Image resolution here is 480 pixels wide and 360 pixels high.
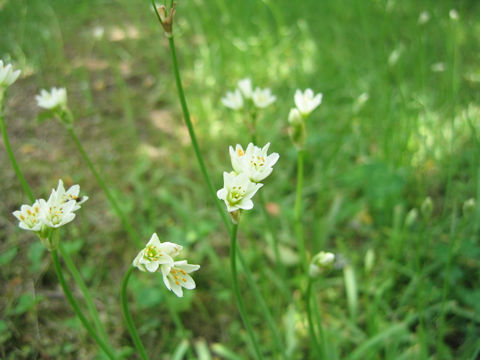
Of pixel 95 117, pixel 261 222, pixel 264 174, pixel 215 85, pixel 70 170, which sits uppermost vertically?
pixel 264 174

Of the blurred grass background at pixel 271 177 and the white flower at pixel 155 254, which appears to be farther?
the blurred grass background at pixel 271 177

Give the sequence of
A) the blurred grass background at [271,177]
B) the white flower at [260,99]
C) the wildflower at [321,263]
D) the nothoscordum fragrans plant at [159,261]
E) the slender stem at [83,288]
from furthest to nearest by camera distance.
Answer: the blurred grass background at [271,177], the white flower at [260,99], the slender stem at [83,288], the wildflower at [321,263], the nothoscordum fragrans plant at [159,261]

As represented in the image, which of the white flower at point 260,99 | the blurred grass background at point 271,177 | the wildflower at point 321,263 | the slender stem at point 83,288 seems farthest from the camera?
the blurred grass background at point 271,177

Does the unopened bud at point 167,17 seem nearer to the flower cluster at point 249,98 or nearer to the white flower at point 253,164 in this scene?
the white flower at point 253,164

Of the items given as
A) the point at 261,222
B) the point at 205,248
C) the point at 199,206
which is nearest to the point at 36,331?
the point at 205,248

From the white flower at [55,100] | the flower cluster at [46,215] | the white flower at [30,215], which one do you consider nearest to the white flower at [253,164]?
the flower cluster at [46,215]

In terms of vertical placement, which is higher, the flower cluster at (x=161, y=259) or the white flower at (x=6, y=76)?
the white flower at (x=6, y=76)

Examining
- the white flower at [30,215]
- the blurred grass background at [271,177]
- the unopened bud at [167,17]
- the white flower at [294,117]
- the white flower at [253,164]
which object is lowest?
the blurred grass background at [271,177]

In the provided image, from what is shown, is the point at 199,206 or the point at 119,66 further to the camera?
the point at 119,66

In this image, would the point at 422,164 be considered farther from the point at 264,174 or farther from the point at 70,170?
the point at 70,170
